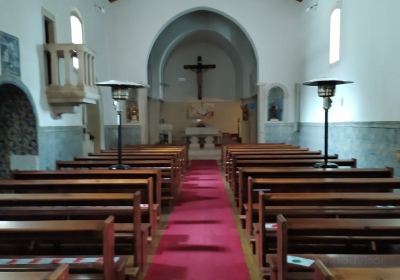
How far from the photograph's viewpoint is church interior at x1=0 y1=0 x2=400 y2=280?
264 cm

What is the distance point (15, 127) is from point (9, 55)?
1444 mm

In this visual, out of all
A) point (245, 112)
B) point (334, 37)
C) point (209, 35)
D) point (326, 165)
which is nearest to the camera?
point (326, 165)

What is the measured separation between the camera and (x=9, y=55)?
19.7 feet

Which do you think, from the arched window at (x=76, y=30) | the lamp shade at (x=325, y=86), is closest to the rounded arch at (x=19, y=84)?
the arched window at (x=76, y=30)

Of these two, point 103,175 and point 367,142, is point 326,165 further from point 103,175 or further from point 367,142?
point 103,175

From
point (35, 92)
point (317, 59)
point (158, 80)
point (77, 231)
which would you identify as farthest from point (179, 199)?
point (158, 80)

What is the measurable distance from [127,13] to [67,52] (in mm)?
5594

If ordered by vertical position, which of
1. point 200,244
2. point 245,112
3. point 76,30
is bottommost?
point 200,244

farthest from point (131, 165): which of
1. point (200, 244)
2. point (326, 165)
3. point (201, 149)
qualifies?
point (201, 149)

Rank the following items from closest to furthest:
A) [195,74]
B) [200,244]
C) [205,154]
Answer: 1. [200,244]
2. [205,154]
3. [195,74]

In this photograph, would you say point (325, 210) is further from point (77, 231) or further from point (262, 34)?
point (262, 34)

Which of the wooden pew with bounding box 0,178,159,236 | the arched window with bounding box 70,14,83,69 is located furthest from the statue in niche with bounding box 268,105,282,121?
the wooden pew with bounding box 0,178,159,236

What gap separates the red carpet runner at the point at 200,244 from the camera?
11.4 ft

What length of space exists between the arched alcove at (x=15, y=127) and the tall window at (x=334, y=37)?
6.92 metres
